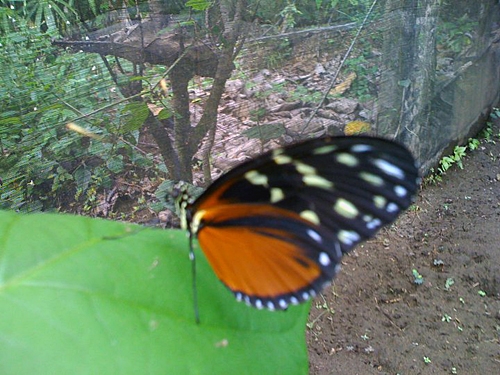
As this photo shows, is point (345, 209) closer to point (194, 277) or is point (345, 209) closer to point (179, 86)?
point (194, 277)

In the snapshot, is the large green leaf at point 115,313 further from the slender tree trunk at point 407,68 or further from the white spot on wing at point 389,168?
the slender tree trunk at point 407,68

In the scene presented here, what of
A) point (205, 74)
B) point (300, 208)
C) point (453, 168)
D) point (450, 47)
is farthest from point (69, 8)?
point (453, 168)

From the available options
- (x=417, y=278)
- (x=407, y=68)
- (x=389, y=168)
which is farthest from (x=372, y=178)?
(x=407, y=68)

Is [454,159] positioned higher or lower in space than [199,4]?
lower

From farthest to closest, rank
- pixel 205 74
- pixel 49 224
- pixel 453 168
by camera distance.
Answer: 1. pixel 453 168
2. pixel 205 74
3. pixel 49 224

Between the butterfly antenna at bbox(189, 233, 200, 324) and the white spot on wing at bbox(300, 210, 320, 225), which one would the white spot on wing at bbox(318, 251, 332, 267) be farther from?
the butterfly antenna at bbox(189, 233, 200, 324)

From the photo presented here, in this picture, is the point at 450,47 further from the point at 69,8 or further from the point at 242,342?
the point at 242,342
